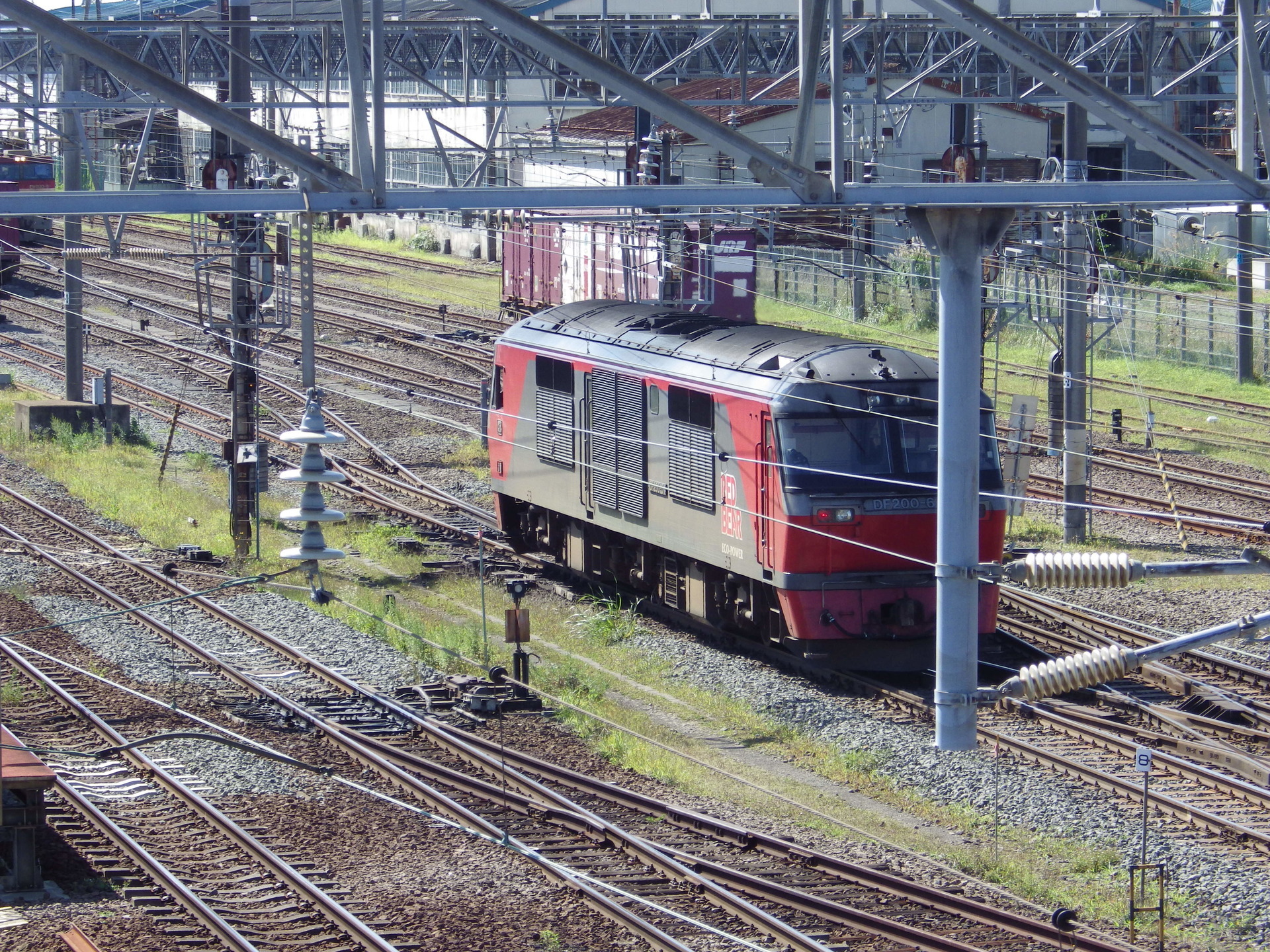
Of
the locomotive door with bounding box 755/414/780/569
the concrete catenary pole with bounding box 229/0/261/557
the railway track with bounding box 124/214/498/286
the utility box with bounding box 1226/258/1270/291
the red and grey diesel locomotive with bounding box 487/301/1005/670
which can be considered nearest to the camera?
the red and grey diesel locomotive with bounding box 487/301/1005/670

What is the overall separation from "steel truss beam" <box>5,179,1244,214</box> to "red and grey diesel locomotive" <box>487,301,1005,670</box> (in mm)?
7117

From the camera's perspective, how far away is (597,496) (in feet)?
63.0

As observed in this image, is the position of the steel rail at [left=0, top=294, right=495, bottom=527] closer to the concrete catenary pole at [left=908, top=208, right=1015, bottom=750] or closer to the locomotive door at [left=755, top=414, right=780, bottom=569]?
the locomotive door at [left=755, top=414, right=780, bottom=569]

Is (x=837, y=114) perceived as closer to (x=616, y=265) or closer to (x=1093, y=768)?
(x=1093, y=768)

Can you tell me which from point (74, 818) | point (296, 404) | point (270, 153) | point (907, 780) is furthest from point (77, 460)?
point (270, 153)

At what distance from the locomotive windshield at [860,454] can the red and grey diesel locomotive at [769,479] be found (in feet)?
0.04

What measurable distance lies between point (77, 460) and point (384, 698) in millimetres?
13344

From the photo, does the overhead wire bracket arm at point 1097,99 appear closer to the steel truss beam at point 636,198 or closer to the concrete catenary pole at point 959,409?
the steel truss beam at point 636,198

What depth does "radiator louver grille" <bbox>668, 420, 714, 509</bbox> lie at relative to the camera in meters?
17.0

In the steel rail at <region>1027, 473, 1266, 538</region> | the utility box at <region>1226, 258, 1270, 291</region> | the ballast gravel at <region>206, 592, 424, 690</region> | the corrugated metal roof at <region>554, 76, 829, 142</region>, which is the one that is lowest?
the ballast gravel at <region>206, 592, 424, 690</region>

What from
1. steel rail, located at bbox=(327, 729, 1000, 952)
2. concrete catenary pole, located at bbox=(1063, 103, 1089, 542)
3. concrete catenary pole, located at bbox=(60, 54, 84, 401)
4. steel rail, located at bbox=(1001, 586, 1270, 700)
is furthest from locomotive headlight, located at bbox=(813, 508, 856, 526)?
concrete catenary pole, located at bbox=(60, 54, 84, 401)

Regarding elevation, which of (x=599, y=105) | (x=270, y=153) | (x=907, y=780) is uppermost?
(x=599, y=105)

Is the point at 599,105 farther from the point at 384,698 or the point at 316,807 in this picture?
the point at 316,807

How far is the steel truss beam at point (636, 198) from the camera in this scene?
784 centimetres
